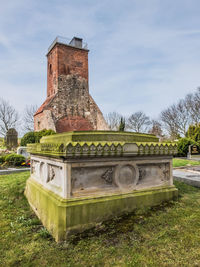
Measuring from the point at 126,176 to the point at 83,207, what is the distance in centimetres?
94

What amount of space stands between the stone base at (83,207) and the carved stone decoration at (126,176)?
0.13 meters

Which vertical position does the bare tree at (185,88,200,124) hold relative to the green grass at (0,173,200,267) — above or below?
above

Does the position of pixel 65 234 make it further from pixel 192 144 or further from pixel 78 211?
pixel 192 144

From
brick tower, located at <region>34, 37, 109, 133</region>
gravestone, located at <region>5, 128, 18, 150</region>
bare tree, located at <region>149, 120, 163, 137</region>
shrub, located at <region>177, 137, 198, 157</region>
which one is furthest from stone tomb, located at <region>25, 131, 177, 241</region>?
bare tree, located at <region>149, 120, 163, 137</region>

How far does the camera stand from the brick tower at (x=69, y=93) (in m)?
22.2

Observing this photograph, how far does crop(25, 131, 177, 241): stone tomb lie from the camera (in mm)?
2684

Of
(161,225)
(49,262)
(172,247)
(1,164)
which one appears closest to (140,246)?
(172,247)

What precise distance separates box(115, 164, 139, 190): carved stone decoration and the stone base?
0.43ft

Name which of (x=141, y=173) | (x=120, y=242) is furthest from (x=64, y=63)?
(x=120, y=242)

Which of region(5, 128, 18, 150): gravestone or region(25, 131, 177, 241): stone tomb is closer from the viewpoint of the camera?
region(25, 131, 177, 241): stone tomb

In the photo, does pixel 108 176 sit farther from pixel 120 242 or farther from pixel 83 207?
pixel 120 242

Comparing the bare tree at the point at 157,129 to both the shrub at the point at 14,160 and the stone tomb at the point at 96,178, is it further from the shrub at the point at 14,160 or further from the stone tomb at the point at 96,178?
the stone tomb at the point at 96,178

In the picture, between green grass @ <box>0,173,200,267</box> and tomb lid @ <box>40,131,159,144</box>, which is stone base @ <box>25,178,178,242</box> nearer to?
green grass @ <box>0,173,200,267</box>

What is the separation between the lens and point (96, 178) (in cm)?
298
